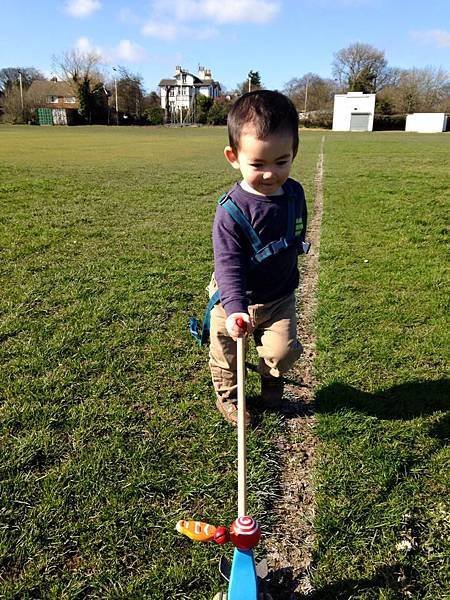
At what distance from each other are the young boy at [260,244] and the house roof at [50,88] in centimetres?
9745

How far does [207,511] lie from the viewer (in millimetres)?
2537

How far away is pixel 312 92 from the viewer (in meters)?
93.8

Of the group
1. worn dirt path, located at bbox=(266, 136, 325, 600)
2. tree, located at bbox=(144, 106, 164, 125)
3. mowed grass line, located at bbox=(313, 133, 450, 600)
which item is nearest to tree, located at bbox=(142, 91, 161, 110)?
tree, located at bbox=(144, 106, 164, 125)

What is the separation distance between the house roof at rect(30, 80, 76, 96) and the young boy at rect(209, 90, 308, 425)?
97445 millimetres

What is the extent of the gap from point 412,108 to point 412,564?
8946cm

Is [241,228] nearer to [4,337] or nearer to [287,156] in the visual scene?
[287,156]

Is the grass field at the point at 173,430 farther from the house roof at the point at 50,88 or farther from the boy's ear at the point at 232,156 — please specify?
the house roof at the point at 50,88

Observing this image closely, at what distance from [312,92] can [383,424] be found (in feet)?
327

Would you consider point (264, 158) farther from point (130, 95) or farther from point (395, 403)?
point (130, 95)

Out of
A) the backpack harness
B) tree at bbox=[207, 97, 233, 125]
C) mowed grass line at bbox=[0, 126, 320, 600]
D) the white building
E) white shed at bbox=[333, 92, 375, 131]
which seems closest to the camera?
mowed grass line at bbox=[0, 126, 320, 600]

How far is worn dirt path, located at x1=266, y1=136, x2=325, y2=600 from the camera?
223 cm

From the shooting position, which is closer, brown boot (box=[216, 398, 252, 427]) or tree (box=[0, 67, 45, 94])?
brown boot (box=[216, 398, 252, 427])

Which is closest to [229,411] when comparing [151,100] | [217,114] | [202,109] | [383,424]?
[383,424]

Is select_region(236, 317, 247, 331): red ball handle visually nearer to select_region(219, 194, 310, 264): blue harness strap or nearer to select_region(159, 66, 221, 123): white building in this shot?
select_region(219, 194, 310, 264): blue harness strap
